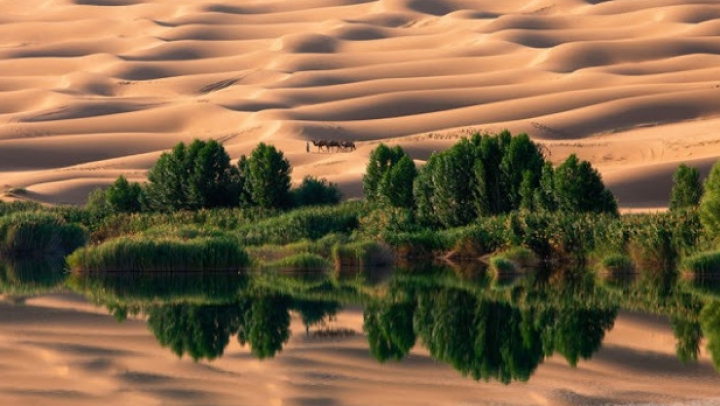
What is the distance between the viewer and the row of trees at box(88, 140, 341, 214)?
44688 millimetres

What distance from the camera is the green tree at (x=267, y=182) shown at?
4447 centimetres

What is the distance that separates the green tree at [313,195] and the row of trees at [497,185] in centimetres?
362

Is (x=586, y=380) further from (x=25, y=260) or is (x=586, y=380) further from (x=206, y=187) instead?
(x=206, y=187)

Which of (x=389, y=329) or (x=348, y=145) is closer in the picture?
(x=389, y=329)

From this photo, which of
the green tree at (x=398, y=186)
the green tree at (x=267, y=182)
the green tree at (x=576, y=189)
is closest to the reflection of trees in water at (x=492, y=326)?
the green tree at (x=576, y=189)

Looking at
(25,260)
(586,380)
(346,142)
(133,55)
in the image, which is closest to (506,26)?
(133,55)

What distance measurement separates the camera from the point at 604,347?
2067cm

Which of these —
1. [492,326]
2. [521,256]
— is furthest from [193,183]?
[492,326]

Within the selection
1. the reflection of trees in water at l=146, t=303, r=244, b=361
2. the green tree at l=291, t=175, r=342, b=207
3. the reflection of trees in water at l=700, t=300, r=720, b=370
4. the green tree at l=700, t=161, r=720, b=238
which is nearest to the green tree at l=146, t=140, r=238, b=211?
the green tree at l=291, t=175, r=342, b=207

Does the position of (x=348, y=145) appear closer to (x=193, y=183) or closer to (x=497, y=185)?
(x=193, y=183)

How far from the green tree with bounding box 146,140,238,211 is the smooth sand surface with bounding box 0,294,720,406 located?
22091 millimetres

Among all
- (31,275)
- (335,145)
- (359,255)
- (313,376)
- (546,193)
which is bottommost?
(313,376)

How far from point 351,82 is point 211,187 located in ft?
160

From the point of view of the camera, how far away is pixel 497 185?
4009cm
